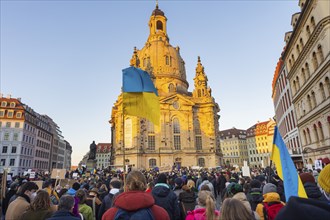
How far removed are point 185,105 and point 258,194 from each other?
51000mm

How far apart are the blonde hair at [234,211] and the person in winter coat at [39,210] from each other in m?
3.27

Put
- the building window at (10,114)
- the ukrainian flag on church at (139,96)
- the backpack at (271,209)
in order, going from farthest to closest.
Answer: the building window at (10,114), the ukrainian flag on church at (139,96), the backpack at (271,209)

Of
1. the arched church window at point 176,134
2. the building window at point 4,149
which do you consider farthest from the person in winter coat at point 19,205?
the building window at point 4,149

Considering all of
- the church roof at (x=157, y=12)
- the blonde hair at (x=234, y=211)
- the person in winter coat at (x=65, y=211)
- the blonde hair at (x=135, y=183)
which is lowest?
the person in winter coat at (x=65, y=211)

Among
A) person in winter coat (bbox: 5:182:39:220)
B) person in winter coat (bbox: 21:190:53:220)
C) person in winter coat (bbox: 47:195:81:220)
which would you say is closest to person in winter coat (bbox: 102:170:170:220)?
person in winter coat (bbox: 47:195:81:220)

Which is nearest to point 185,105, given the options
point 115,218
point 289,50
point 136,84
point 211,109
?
point 211,109

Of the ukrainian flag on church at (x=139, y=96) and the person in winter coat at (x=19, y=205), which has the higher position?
the ukrainian flag on church at (x=139, y=96)

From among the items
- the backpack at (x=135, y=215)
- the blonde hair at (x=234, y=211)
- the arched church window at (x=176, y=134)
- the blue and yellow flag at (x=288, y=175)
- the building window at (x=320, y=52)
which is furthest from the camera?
the arched church window at (x=176, y=134)

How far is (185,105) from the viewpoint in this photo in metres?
56.6

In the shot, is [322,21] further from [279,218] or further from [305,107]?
[279,218]

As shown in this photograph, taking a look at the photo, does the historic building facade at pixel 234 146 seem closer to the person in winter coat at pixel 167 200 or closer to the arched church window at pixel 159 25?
the arched church window at pixel 159 25

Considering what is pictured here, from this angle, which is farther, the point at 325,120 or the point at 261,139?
the point at 261,139

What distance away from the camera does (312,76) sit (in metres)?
21.9

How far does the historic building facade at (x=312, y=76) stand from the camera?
19.1 m
